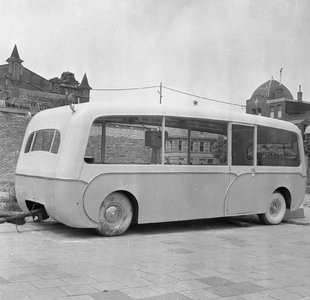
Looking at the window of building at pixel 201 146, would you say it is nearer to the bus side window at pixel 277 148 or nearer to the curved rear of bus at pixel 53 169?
the bus side window at pixel 277 148

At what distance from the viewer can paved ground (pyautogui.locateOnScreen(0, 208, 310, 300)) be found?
16.1ft

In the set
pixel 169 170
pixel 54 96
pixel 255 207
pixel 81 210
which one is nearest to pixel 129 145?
pixel 169 170

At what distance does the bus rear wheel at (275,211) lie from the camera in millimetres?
11062

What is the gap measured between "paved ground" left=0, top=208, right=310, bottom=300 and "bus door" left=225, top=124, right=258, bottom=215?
72 cm

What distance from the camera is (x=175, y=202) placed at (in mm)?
9195

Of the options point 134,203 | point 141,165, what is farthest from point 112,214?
point 141,165

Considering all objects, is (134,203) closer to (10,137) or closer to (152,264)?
(152,264)

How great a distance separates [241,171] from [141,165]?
2.64m

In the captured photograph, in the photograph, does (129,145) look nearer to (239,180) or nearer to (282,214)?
(239,180)

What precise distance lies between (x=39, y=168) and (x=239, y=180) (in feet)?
14.4

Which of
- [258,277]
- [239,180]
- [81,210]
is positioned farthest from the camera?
[239,180]

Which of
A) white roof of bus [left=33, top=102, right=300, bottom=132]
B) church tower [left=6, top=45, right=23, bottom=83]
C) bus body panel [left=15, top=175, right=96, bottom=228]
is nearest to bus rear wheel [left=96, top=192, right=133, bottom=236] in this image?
bus body panel [left=15, top=175, right=96, bottom=228]

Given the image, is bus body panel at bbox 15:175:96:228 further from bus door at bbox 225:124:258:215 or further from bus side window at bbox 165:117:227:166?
bus door at bbox 225:124:258:215

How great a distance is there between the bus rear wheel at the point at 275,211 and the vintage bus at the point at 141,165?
336 mm
